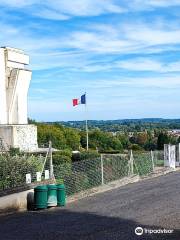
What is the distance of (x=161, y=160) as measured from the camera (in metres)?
37.4

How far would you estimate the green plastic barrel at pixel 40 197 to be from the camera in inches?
695

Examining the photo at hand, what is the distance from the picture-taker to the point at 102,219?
15125 mm

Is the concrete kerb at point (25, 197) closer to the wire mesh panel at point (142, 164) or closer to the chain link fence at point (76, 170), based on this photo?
the chain link fence at point (76, 170)

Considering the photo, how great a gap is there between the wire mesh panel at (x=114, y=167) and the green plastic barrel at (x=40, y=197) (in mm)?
7746

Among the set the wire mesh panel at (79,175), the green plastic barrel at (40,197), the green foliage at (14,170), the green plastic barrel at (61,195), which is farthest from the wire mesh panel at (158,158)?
the green plastic barrel at (40,197)

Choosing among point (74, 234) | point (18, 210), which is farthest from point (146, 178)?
point (74, 234)

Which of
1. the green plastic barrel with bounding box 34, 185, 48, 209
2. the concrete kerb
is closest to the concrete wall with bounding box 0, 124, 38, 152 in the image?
the concrete kerb

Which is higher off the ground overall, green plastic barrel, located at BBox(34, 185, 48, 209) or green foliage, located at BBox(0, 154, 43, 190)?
green foliage, located at BBox(0, 154, 43, 190)

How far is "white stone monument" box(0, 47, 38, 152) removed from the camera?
112 ft

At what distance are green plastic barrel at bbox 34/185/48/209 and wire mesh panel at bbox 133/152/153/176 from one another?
509 inches

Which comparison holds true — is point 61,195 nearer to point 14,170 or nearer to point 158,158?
point 14,170

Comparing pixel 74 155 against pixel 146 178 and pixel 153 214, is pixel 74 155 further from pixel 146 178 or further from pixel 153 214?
pixel 153 214

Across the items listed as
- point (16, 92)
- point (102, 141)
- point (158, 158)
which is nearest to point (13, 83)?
point (16, 92)

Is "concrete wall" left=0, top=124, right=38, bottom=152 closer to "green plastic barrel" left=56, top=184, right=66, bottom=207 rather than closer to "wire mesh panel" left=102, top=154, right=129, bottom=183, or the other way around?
"wire mesh panel" left=102, top=154, right=129, bottom=183
